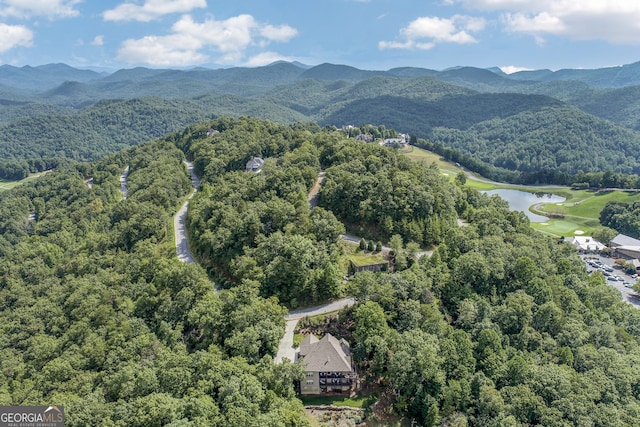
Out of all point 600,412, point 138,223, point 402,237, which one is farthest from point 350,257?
point 138,223

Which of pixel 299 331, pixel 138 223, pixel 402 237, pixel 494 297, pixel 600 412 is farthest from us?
pixel 138 223

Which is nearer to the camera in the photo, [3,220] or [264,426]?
[264,426]

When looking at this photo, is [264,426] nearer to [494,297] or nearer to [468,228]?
[494,297]

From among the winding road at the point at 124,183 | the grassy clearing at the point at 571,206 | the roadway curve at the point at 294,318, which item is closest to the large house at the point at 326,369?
the roadway curve at the point at 294,318

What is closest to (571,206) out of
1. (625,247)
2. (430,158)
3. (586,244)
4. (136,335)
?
(586,244)

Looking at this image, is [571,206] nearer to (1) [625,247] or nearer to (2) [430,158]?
(1) [625,247]

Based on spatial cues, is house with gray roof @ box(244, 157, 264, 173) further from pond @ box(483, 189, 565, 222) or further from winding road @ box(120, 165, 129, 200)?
pond @ box(483, 189, 565, 222)
